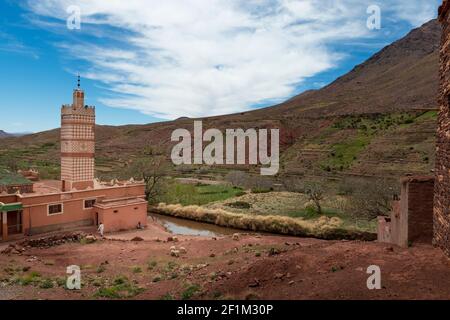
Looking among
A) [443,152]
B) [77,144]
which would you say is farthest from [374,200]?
[77,144]

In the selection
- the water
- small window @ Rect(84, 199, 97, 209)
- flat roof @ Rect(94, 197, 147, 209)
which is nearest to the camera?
flat roof @ Rect(94, 197, 147, 209)

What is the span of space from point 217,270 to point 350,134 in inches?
1930

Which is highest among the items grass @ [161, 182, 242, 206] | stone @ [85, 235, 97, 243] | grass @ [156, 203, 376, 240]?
grass @ [161, 182, 242, 206]

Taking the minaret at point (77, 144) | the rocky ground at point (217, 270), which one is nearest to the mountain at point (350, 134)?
the minaret at point (77, 144)

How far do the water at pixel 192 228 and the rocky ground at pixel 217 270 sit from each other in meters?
7.48

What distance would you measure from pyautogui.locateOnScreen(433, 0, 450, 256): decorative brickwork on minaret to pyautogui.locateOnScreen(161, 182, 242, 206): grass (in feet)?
90.6

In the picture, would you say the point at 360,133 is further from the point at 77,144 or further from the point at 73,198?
the point at 73,198

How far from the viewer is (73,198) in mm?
22422

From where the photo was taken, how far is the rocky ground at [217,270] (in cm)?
745

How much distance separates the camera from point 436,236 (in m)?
9.07

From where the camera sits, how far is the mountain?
1735 inches

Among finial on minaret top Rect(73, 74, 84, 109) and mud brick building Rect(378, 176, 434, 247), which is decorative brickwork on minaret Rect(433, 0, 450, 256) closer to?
mud brick building Rect(378, 176, 434, 247)

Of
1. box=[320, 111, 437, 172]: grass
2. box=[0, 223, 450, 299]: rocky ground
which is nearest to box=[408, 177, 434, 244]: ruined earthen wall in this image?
box=[0, 223, 450, 299]: rocky ground
